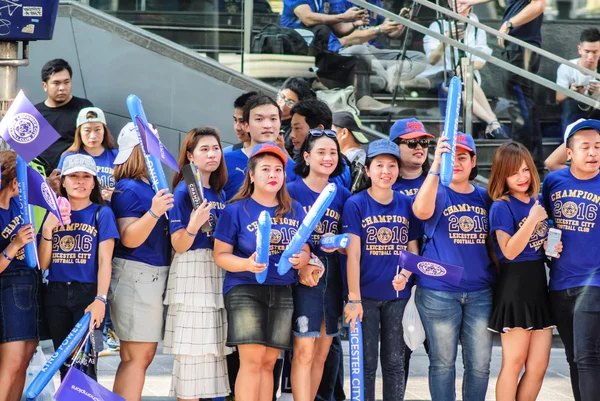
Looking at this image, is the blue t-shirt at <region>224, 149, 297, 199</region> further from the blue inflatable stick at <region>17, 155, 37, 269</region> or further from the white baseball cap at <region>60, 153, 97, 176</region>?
the blue inflatable stick at <region>17, 155, 37, 269</region>

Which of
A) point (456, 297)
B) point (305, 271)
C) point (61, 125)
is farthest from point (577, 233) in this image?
point (61, 125)

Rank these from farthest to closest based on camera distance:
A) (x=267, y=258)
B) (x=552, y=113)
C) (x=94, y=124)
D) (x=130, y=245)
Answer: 1. (x=552, y=113)
2. (x=94, y=124)
3. (x=130, y=245)
4. (x=267, y=258)

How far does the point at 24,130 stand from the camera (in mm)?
5641

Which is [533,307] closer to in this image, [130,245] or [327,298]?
[327,298]

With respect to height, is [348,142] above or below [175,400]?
above

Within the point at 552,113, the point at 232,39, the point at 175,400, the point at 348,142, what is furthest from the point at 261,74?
the point at 175,400

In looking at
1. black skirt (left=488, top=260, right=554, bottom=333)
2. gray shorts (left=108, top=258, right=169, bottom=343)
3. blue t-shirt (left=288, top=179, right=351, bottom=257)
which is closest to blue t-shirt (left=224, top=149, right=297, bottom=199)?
blue t-shirt (left=288, top=179, right=351, bottom=257)

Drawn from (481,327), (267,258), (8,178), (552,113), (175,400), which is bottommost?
(175,400)

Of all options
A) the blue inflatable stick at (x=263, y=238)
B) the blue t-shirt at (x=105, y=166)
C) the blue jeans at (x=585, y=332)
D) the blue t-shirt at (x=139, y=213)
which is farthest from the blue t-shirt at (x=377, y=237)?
the blue t-shirt at (x=105, y=166)

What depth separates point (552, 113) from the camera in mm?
8047

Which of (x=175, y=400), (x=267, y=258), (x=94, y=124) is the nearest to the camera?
(x=267, y=258)

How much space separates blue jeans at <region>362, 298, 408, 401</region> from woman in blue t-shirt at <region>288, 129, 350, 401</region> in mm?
202

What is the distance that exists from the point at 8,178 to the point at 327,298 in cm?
191

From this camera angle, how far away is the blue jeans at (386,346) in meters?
5.98
